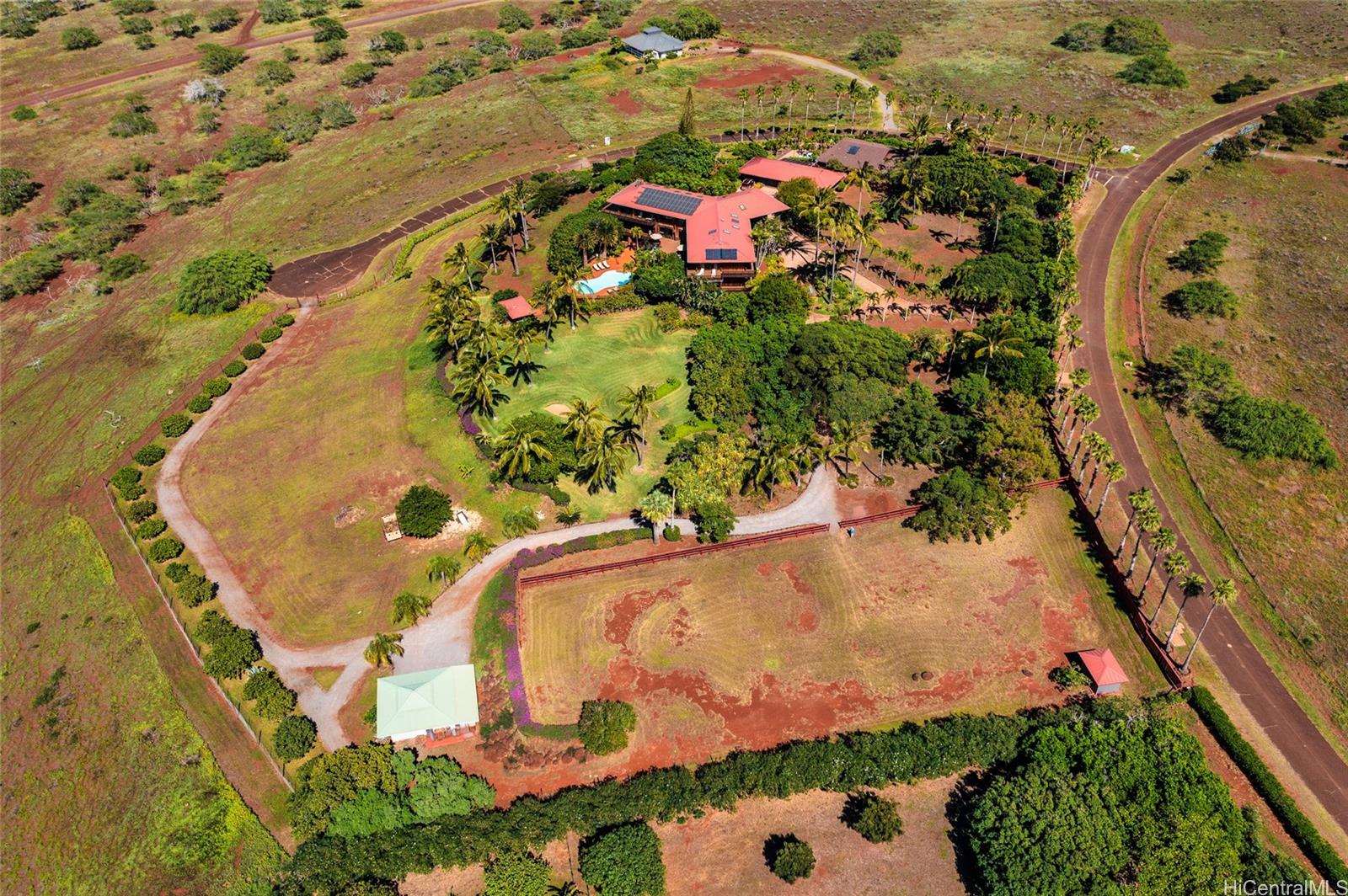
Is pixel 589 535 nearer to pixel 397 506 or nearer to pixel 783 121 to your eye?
pixel 397 506

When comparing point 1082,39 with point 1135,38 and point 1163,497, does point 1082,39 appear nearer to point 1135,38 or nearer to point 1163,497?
point 1135,38

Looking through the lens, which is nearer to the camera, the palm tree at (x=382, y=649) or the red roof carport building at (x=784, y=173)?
the palm tree at (x=382, y=649)

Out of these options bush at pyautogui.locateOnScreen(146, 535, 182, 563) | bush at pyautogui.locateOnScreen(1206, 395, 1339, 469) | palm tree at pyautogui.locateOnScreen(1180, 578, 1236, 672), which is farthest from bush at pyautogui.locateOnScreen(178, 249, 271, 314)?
bush at pyautogui.locateOnScreen(1206, 395, 1339, 469)

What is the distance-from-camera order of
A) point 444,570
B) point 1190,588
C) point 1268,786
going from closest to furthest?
point 1268,786 → point 1190,588 → point 444,570

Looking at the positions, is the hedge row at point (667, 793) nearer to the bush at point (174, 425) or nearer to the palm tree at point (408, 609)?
the palm tree at point (408, 609)

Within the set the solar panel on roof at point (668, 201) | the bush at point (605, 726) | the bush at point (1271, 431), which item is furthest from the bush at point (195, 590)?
the bush at point (1271, 431)

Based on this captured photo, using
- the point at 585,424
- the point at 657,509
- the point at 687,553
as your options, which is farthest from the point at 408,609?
the point at 687,553
